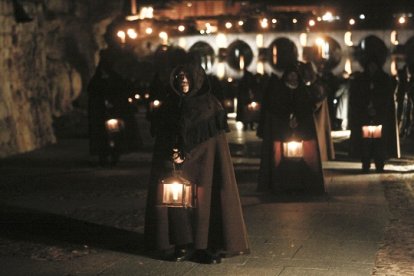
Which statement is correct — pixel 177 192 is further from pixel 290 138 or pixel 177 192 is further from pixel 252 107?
pixel 252 107

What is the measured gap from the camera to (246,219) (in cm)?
1017

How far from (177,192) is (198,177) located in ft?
1.04

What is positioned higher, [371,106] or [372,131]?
[371,106]

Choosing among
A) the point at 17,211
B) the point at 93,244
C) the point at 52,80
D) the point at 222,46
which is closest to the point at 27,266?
the point at 93,244

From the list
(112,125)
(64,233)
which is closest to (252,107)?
(112,125)

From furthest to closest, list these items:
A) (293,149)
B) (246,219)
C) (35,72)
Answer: (35,72), (293,149), (246,219)

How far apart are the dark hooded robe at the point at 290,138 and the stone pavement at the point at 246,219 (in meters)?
0.37

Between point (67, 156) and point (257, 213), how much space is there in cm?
891

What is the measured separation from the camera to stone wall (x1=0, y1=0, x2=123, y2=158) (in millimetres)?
19562

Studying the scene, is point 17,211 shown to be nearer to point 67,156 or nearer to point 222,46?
point 67,156

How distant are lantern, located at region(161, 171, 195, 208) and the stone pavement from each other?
1.87ft

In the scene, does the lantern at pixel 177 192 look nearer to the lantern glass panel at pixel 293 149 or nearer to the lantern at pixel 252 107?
the lantern glass panel at pixel 293 149

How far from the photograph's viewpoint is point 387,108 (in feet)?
49.1

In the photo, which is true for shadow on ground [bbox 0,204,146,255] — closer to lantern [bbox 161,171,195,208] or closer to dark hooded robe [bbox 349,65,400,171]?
lantern [bbox 161,171,195,208]
